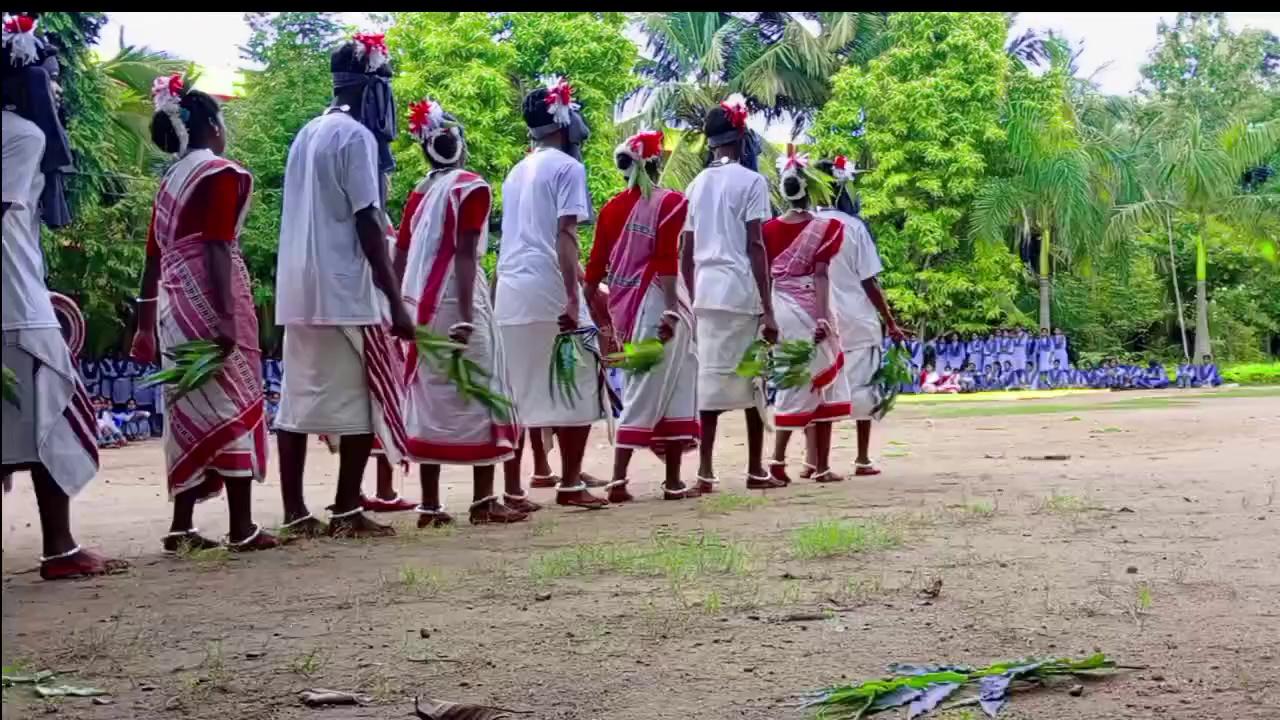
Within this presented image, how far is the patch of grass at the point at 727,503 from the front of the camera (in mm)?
7250

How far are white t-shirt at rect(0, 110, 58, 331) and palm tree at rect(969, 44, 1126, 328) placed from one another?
22.6 metres

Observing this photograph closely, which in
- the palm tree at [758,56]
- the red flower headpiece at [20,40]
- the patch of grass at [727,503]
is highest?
the palm tree at [758,56]

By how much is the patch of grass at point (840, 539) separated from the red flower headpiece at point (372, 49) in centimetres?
296

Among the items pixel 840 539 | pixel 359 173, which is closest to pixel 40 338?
pixel 359 173

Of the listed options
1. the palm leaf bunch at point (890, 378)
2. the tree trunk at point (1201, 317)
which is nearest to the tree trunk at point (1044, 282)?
the tree trunk at point (1201, 317)

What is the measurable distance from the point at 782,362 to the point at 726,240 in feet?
2.77

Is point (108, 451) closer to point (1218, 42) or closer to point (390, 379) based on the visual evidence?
point (390, 379)

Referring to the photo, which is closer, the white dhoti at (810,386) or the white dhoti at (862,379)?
the white dhoti at (810,386)

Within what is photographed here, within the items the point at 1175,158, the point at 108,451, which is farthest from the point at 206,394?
the point at 1175,158

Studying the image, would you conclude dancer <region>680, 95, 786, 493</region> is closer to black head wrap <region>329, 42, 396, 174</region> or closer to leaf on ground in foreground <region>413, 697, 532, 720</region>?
black head wrap <region>329, 42, 396, 174</region>

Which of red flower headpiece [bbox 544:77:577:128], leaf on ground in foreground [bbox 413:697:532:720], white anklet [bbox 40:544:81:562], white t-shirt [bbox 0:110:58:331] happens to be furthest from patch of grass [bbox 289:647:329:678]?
red flower headpiece [bbox 544:77:577:128]

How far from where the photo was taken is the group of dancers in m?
5.27

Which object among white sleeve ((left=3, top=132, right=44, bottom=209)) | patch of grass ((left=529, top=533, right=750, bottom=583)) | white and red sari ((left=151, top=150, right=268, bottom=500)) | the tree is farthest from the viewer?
the tree

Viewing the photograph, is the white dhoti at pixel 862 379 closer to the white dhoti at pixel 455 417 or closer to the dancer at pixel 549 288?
the dancer at pixel 549 288
